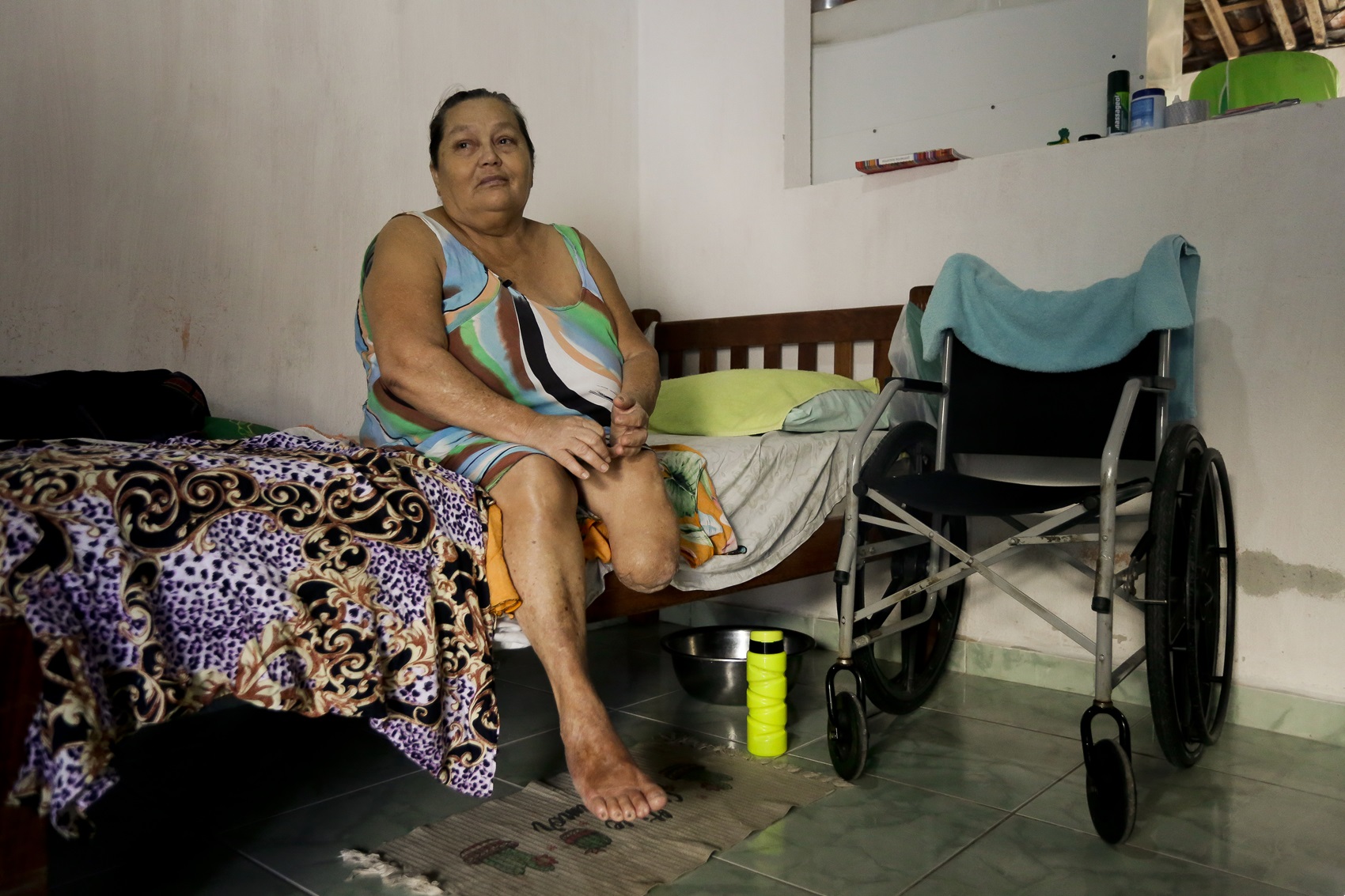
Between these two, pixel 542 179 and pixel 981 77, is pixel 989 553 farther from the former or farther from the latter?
pixel 542 179

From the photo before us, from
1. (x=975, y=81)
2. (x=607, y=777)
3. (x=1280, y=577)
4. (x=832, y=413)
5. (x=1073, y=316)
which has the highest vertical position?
(x=975, y=81)

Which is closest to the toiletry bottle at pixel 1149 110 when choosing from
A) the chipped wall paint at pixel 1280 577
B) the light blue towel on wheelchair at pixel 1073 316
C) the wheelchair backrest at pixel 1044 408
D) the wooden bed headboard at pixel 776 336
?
the light blue towel on wheelchair at pixel 1073 316

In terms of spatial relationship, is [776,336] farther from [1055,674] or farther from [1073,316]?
[1055,674]

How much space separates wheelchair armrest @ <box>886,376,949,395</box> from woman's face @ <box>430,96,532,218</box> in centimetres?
88

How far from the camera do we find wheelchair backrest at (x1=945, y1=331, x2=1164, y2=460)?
2117 millimetres

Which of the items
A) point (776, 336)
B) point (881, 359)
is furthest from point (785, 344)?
point (881, 359)

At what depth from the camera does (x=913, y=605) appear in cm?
239

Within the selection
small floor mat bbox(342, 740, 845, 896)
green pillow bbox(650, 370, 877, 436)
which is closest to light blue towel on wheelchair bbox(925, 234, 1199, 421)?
green pillow bbox(650, 370, 877, 436)

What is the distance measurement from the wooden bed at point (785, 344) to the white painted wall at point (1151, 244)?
93 mm

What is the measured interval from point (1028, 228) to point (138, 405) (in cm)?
208

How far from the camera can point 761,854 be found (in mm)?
1531

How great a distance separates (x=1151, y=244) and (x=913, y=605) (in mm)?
1033

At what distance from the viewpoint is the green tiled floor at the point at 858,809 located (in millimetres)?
1454

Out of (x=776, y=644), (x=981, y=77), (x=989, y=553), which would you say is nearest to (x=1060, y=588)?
(x=989, y=553)
